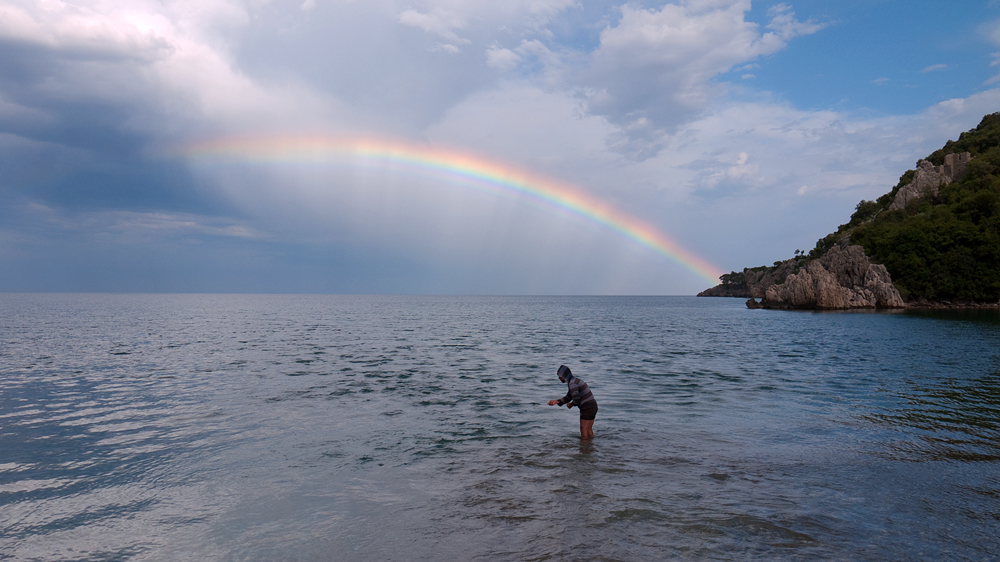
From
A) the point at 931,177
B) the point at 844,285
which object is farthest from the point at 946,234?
the point at 931,177

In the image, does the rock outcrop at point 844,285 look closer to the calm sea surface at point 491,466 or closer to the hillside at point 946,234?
the hillside at point 946,234

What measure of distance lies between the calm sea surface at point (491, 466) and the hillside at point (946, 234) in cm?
13049

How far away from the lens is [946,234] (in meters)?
135

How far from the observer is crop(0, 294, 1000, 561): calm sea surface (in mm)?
9867

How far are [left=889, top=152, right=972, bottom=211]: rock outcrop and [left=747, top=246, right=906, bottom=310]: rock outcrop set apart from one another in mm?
45367

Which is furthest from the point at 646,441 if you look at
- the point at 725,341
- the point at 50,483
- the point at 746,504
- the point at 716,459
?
the point at 725,341

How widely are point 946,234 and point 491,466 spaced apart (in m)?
169

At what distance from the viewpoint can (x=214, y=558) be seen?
9445 millimetres

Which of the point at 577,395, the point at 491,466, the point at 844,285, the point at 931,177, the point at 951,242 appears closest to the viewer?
the point at 491,466

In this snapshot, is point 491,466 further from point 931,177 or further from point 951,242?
point 931,177

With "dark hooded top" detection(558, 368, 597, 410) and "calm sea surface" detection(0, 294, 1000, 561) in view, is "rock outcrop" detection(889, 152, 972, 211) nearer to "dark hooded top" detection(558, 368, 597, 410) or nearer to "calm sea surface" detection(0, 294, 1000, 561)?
"calm sea surface" detection(0, 294, 1000, 561)

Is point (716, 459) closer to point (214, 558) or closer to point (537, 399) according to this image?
point (537, 399)

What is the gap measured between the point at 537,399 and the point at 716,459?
1139 centimetres

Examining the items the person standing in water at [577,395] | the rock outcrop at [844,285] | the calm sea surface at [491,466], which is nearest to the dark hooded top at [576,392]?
the person standing in water at [577,395]
